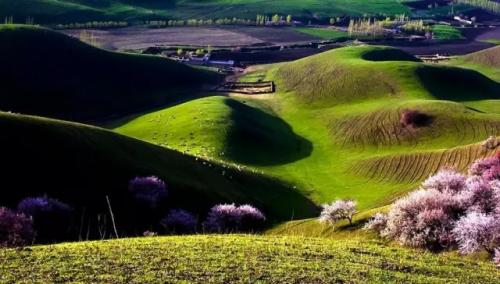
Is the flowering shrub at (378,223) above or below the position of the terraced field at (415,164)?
above

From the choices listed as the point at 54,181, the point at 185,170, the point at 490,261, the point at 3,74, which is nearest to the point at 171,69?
the point at 3,74

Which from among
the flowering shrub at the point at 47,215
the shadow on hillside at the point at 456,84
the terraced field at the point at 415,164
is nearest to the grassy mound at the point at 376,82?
the shadow on hillside at the point at 456,84

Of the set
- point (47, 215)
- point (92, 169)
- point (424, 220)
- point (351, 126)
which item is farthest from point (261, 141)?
point (424, 220)

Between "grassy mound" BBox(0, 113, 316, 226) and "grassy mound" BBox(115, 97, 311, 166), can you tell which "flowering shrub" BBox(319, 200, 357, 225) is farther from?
"grassy mound" BBox(115, 97, 311, 166)

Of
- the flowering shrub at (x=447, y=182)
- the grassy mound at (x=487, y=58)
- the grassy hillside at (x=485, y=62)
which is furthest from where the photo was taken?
the grassy mound at (x=487, y=58)

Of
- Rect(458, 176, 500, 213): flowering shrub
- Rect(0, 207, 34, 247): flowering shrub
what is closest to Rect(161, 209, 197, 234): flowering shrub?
Rect(0, 207, 34, 247): flowering shrub

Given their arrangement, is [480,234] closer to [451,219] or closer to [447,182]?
[451,219]

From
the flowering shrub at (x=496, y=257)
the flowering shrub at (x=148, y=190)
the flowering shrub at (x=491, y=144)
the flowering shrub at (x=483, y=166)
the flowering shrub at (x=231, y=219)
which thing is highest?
the flowering shrub at (x=483, y=166)

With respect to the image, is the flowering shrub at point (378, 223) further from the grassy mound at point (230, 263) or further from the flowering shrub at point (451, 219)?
the grassy mound at point (230, 263)
